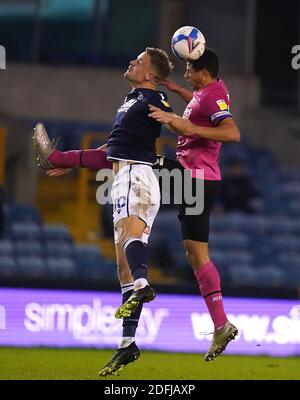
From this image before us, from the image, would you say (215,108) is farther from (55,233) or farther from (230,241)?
(230,241)

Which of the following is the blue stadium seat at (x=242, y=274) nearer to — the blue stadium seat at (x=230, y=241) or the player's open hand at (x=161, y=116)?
the blue stadium seat at (x=230, y=241)

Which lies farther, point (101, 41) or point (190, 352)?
point (101, 41)

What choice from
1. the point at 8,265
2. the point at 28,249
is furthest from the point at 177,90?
the point at 28,249

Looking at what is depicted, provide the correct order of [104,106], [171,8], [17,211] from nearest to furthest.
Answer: [17,211] < [104,106] < [171,8]

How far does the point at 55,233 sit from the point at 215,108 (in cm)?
761

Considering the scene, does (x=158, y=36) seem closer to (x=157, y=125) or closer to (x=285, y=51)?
(x=285, y=51)

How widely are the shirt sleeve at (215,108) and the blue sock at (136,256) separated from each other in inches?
42.5

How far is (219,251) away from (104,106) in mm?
4227

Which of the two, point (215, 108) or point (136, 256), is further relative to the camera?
point (215, 108)

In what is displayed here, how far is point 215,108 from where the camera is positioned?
8.95 metres

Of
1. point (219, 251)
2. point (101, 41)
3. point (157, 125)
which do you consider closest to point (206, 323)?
point (219, 251)

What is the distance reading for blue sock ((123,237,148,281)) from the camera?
857 cm

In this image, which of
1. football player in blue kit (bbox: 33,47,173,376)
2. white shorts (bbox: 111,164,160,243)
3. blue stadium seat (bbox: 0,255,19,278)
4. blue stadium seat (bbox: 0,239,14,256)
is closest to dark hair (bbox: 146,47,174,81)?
football player in blue kit (bbox: 33,47,173,376)

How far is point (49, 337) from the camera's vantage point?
505 inches
